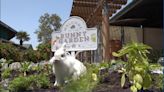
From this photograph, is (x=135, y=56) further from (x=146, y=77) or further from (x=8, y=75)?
(x=8, y=75)

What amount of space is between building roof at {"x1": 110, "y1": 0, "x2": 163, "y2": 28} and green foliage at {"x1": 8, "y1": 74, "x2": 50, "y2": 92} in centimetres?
954

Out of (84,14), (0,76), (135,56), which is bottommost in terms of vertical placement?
(0,76)

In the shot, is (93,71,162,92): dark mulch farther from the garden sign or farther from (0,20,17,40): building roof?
(0,20,17,40): building roof

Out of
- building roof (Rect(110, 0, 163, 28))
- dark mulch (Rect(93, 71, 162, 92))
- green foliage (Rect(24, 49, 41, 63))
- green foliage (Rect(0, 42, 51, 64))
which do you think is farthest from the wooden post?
green foliage (Rect(24, 49, 41, 63))

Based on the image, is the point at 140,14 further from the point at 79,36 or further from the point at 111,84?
the point at 111,84

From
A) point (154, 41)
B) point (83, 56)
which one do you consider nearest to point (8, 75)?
point (83, 56)

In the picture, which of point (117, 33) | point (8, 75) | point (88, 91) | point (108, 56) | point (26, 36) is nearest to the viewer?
point (88, 91)

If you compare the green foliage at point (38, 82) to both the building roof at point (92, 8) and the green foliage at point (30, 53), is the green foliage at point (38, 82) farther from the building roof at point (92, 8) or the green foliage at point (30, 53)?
the green foliage at point (30, 53)

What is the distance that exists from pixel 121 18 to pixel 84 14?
186 cm

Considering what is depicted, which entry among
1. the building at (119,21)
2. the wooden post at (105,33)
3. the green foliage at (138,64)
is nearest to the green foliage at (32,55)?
the building at (119,21)

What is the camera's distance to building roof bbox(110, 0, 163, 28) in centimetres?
1526

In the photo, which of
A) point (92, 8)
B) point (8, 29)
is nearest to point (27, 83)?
point (92, 8)

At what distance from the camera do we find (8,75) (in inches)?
276

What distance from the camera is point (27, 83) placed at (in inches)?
207
